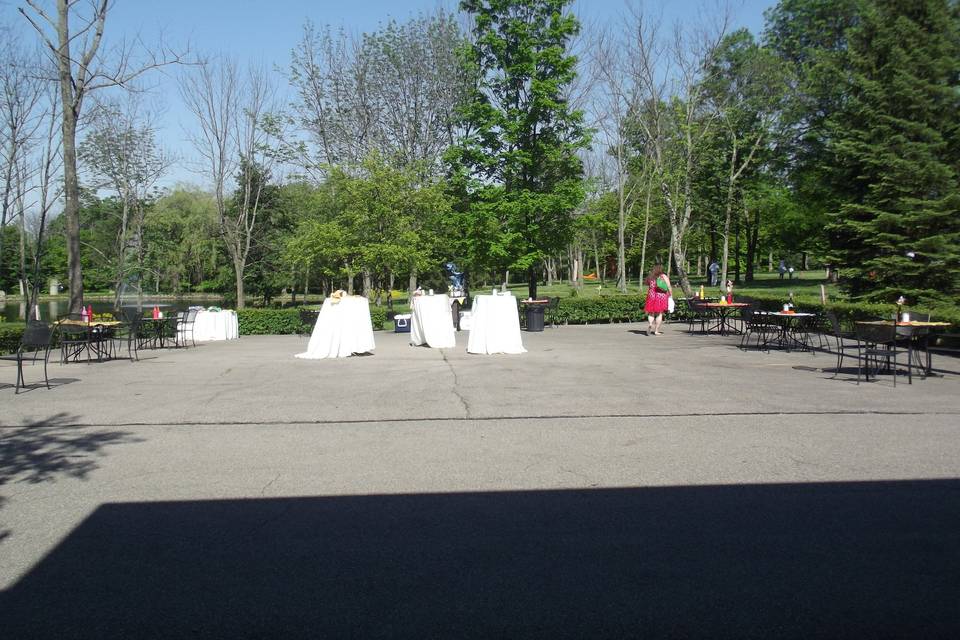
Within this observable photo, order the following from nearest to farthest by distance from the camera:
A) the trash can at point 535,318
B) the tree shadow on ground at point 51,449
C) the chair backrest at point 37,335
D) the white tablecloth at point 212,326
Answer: the tree shadow on ground at point 51,449, the chair backrest at point 37,335, the white tablecloth at point 212,326, the trash can at point 535,318

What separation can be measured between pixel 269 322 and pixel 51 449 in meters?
18.3

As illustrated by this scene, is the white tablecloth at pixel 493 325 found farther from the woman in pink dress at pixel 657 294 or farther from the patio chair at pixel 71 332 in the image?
the patio chair at pixel 71 332

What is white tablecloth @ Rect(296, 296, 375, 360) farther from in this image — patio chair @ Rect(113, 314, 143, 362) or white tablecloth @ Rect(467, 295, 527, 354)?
patio chair @ Rect(113, 314, 143, 362)

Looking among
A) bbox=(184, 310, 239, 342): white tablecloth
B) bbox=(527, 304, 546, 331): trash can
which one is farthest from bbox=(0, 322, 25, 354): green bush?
bbox=(527, 304, 546, 331): trash can

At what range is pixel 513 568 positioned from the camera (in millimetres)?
3887

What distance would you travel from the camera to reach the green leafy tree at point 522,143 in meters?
28.7

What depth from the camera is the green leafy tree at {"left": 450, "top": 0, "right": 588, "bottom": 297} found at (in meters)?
28.7

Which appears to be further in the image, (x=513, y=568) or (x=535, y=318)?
(x=535, y=318)

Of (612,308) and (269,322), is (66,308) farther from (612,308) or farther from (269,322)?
(612,308)

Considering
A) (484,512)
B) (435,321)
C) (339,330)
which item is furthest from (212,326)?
(484,512)

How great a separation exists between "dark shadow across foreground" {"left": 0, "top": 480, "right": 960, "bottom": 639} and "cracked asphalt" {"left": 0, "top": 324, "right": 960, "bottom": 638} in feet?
0.06

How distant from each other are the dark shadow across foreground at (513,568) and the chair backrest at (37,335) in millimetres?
7146

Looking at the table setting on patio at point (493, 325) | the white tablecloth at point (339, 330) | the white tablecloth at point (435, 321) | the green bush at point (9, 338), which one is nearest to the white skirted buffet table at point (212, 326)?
the green bush at point (9, 338)

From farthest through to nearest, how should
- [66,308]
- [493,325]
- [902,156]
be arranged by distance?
[66,308], [902,156], [493,325]
